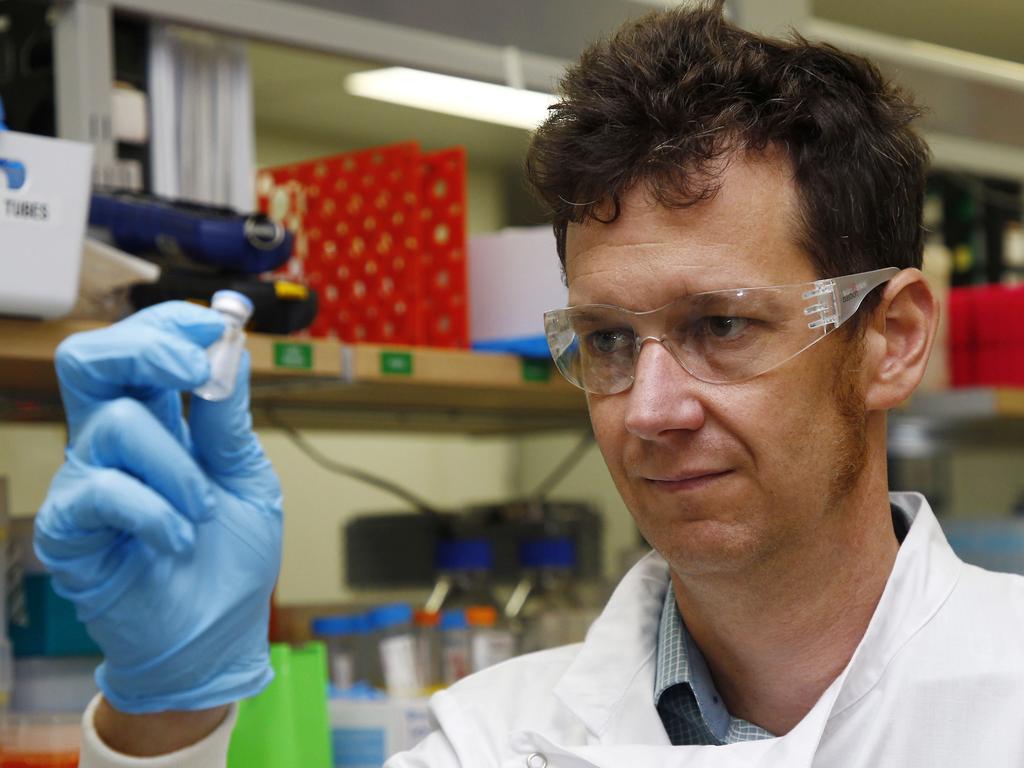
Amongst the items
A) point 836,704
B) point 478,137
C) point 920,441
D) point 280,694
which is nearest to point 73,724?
point 280,694

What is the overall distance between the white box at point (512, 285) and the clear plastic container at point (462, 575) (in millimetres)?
475

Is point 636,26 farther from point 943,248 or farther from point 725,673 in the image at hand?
→ point 943,248

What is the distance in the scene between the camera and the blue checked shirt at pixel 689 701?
1.42m

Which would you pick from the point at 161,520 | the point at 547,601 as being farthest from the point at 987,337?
the point at 161,520

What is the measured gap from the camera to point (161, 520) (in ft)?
3.62

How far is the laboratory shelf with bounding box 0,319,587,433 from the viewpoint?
5.50ft

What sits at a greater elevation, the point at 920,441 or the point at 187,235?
the point at 187,235

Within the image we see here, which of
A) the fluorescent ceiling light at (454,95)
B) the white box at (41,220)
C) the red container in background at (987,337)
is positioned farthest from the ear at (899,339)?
the red container in background at (987,337)

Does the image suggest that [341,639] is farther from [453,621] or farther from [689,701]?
[689,701]

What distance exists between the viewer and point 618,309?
4.41 ft

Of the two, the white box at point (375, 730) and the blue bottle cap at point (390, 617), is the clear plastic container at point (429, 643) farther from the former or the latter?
the white box at point (375, 730)

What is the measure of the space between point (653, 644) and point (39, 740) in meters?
0.79

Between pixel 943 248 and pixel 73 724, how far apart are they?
103 inches

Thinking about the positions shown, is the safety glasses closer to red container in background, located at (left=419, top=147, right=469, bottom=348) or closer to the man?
the man
